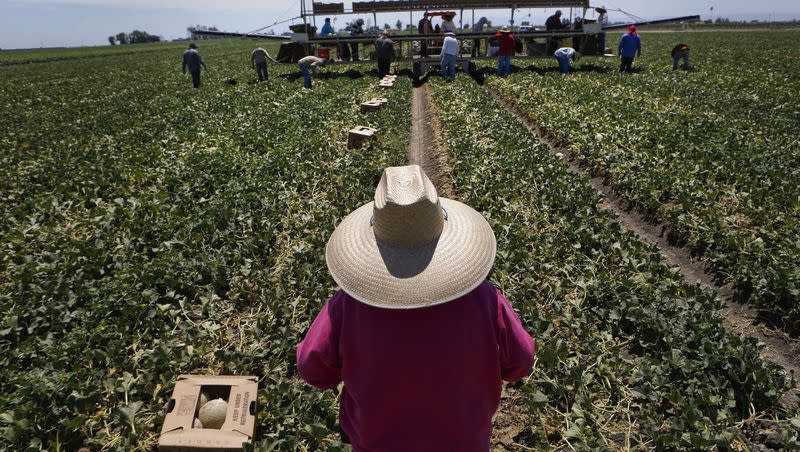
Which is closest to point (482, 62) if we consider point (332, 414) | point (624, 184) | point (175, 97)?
point (175, 97)

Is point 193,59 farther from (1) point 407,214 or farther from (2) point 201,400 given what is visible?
(1) point 407,214

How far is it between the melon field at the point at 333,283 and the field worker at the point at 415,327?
5.58ft

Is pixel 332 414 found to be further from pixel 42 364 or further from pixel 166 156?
pixel 166 156

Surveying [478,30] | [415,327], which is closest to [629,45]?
[478,30]

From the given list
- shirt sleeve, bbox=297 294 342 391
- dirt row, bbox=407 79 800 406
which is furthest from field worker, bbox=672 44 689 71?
shirt sleeve, bbox=297 294 342 391

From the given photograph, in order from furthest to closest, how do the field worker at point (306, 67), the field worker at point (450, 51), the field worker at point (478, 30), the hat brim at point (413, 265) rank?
the field worker at point (478, 30)
the field worker at point (450, 51)
the field worker at point (306, 67)
the hat brim at point (413, 265)

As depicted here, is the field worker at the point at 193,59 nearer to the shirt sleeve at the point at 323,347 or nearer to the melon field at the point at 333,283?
the melon field at the point at 333,283

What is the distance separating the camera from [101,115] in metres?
14.7

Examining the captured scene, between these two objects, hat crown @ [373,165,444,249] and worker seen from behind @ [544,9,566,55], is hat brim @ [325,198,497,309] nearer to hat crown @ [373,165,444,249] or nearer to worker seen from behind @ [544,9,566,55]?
hat crown @ [373,165,444,249]

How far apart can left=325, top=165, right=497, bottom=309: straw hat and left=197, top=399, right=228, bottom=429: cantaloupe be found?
2125 mm

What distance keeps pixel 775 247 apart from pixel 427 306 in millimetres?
5785

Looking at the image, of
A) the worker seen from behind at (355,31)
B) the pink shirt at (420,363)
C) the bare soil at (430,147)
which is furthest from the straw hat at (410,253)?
the worker seen from behind at (355,31)

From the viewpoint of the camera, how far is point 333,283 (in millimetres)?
4984

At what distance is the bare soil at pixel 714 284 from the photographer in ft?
13.4
